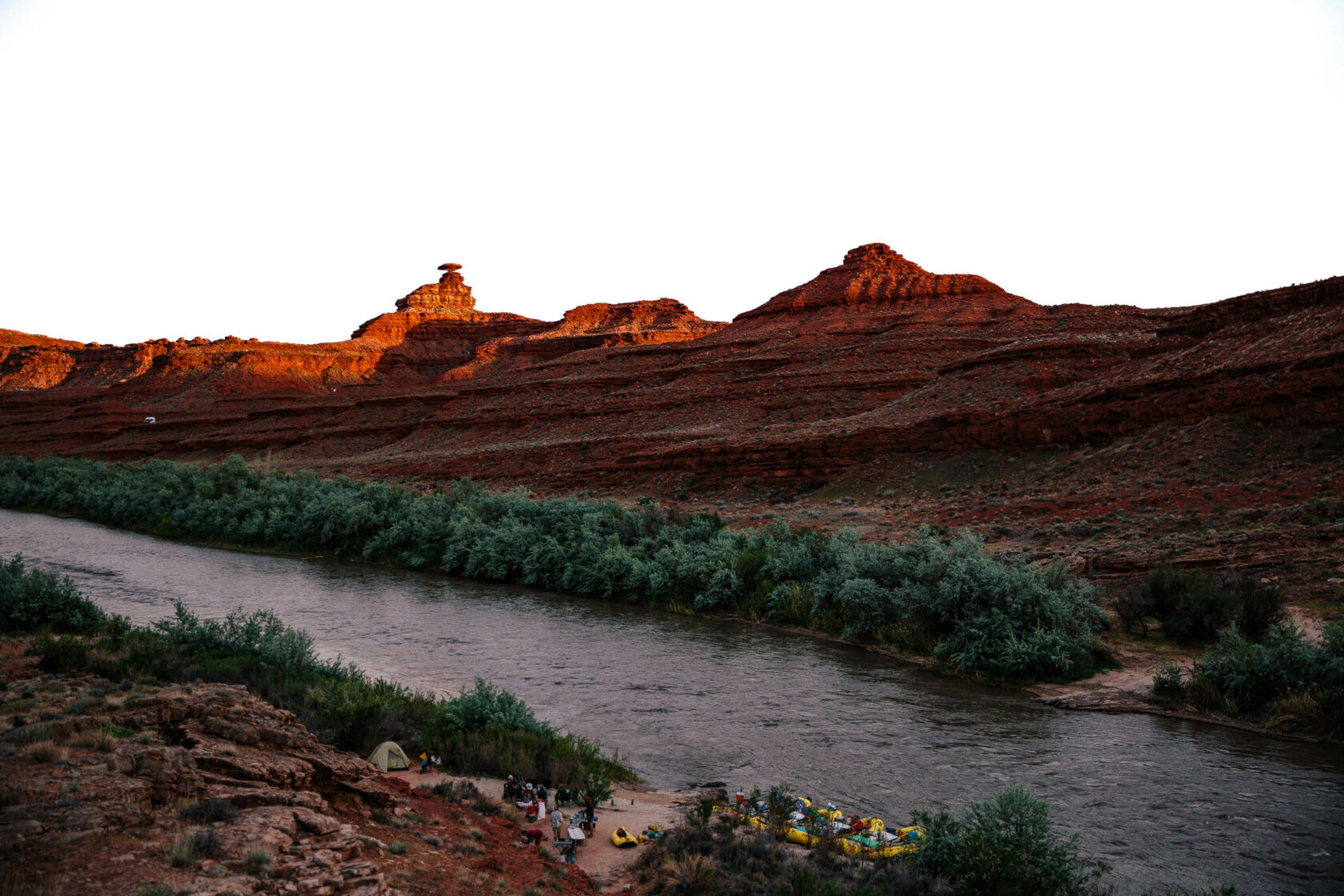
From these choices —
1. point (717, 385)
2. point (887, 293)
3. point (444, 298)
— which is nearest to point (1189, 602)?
point (717, 385)

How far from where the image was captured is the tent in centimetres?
898

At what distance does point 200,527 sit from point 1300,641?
3451 cm

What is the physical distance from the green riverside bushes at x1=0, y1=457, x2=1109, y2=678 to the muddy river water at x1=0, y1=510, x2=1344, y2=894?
3.01 ft

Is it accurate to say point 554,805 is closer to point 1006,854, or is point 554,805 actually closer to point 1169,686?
point 1006,854

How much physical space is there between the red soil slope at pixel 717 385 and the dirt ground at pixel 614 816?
69.6ft

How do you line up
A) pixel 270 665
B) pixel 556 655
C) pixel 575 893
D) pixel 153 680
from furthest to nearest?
pixel 556 655
pixel 270 665
pixel 153 680
pixel 575 893

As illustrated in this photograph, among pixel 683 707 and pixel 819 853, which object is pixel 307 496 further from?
pixel 819 853

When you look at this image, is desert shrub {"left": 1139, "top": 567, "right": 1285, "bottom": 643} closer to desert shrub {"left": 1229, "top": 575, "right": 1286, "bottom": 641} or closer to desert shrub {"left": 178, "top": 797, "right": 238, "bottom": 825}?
desert shrub {"left": 1229, "top": 575, "right": 1286, "bottom": 641}

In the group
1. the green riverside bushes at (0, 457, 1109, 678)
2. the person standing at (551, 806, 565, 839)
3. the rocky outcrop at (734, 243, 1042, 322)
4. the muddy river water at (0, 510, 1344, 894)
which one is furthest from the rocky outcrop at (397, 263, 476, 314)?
the person standing at (551, 806, 565, 839)

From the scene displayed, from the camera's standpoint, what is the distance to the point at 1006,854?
6371 mm

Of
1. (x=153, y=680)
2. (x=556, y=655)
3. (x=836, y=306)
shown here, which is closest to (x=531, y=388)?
(x=836, y=306)

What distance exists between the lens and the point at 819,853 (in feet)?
22.9

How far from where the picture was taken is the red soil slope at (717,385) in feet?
89.2

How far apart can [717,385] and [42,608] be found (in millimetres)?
→ 42416
